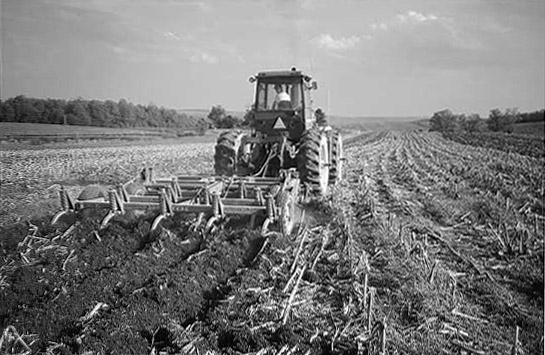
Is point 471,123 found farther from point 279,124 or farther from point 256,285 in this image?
point 256,285

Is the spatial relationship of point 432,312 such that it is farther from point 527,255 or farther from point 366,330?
point 527,255

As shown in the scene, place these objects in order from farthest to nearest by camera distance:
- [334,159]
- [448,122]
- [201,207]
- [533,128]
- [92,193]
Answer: [448,122] < [533,128] < [334,159] < [92,193] < [201,207]

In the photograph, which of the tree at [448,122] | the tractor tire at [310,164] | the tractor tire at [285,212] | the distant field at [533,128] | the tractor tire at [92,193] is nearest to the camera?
the tractor tire at [285,212]

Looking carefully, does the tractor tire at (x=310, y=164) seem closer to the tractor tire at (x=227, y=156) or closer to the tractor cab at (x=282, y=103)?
the tractor cab at (x=282, y=103)

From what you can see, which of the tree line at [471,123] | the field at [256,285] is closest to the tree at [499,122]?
the tree line at [471,123]

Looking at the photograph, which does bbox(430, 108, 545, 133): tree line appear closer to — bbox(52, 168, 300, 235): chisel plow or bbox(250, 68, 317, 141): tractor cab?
bbox(250, 68, 317, 141): tractor cab

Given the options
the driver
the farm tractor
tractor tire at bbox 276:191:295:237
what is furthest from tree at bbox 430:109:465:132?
tractor tire at bbox 276:191:295:237

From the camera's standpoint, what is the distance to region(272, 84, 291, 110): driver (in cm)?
835

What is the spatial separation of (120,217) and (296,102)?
168 inches

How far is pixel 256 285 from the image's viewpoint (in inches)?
160

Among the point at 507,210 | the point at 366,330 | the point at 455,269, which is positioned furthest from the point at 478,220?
the point at 366,330

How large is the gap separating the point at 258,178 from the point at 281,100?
1.99 m

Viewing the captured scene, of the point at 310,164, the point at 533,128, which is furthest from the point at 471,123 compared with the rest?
the point at 310,164

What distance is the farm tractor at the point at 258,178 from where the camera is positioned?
17.4ft
